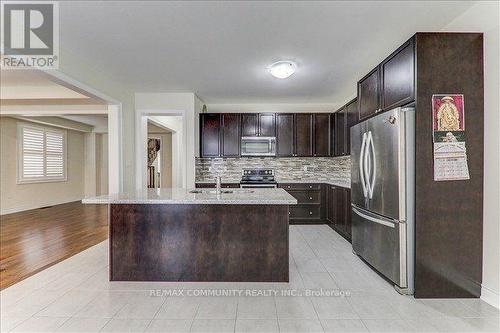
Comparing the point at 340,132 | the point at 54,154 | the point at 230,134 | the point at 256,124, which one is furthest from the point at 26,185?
the point at 340,132

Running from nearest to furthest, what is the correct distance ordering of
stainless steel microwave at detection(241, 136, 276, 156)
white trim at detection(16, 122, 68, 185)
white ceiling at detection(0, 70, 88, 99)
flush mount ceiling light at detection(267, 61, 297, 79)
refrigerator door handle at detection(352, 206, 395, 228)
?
A: refrigerator door handle at detection(352, 206, 395, 228) < flush mount ceiling light at detection(267, 61, 297, 79) < white ceiling at detection(0, 70, 88, 99) < stainless steel microwave at detection(241, 136, 276, 156) < white trim at detection(16, 122, 68, 185)

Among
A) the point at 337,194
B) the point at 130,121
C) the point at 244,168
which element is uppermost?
the point at 130,121

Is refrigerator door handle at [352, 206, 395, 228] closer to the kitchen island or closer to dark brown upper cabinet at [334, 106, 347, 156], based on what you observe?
the kitchen island

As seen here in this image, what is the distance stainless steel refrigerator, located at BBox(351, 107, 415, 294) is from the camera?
2.46m

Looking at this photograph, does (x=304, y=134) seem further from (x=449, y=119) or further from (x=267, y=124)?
(x=449, y=119)

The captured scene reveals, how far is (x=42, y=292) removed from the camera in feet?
8.49

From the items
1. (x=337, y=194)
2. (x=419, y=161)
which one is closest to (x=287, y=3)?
(x=419, y=161)

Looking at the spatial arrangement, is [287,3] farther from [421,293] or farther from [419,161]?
[421,293]

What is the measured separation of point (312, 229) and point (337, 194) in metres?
0.82

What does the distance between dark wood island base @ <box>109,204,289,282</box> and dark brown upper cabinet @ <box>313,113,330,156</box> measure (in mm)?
3023

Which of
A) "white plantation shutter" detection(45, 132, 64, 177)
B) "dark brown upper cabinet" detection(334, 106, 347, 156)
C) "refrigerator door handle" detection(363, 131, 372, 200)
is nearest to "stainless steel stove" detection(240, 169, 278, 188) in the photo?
"dark brown upper cabinet" detection(334, 106, 347, 156)

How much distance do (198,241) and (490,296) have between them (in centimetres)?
264

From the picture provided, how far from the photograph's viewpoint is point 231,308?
2289mm

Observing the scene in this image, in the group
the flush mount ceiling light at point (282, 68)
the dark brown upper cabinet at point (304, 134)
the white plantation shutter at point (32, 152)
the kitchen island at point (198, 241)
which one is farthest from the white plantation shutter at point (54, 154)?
the flush mount ceiling light at point (282, 68)
